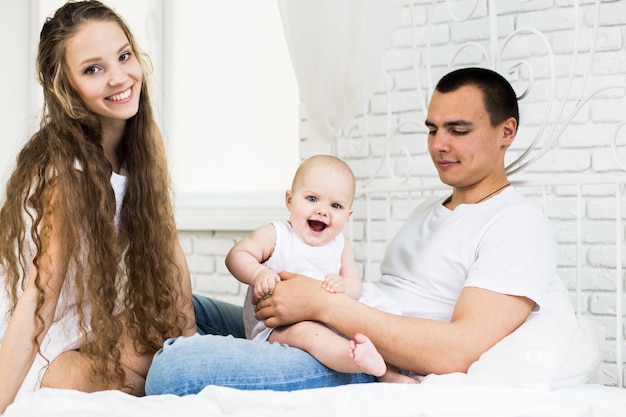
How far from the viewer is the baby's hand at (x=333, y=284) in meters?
1.83

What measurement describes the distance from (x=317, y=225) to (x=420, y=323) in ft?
1.32

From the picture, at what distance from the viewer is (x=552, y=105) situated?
2727mm

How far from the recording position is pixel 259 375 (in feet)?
5.19

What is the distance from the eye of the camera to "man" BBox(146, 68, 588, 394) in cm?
160

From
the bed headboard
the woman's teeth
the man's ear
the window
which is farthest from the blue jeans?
the window

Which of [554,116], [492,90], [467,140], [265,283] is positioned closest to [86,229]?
[265,283]

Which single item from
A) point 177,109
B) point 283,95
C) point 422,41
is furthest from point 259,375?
point 177,109

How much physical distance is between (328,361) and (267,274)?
0.31 m

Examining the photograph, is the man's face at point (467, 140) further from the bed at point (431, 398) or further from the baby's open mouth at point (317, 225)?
the bed at point (431, 398)

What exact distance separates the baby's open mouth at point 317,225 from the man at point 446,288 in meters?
0.16

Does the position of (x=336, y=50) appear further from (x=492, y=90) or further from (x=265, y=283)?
(x=265, y=283)

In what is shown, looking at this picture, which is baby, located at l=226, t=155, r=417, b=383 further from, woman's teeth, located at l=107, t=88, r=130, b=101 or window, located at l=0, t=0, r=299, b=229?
window, located at l=0, t=0, r=299, b=229

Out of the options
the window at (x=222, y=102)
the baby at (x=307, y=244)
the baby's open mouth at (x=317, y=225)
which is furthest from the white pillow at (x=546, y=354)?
the window at (x=222, y=102)

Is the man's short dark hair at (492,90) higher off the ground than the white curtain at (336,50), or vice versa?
the white curtain at (336,50)
